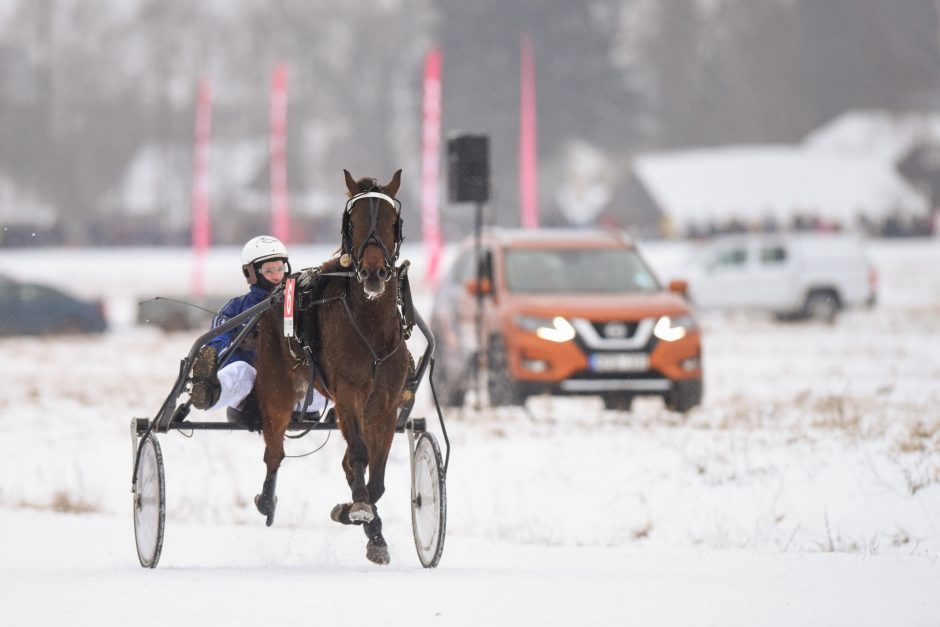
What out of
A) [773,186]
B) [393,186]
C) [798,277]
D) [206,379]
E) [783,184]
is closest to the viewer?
[393,186]

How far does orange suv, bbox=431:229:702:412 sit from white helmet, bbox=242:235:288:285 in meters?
7.15

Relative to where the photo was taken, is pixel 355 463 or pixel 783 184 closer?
pixel 355 463

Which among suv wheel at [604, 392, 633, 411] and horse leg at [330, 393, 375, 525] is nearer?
horse leg at [330, 393, 375, 525]

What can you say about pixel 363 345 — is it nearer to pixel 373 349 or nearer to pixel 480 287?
pixel 373 349

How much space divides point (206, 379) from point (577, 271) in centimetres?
915

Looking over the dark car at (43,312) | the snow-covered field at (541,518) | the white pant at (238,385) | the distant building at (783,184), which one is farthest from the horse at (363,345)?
the distant building at (783,184)

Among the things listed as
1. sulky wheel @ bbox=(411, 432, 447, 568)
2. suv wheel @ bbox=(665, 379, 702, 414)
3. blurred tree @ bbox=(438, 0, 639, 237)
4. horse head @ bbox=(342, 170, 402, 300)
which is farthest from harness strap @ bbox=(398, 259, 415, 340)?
blurred tree @ bbox=(438, 0, 639, 237)

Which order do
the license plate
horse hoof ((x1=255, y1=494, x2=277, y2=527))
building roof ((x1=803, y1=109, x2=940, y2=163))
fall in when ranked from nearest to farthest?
horse hoof ((x1=255, y1=494, x2=277, y2=527)), the license plate, building roof ((x1=803, y1=109, x2=940, y2=163))

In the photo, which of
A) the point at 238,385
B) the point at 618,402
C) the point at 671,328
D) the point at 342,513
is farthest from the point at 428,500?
the point at 618,402

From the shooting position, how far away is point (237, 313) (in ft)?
32.7

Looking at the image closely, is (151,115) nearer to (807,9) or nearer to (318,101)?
(318,101)

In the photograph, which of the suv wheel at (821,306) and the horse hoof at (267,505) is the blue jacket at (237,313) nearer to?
the horse hoof at (267,505)

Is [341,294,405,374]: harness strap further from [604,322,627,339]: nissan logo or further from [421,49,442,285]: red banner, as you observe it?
[421,49,442,285]: red banner

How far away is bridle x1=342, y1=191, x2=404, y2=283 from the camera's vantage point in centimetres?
826
